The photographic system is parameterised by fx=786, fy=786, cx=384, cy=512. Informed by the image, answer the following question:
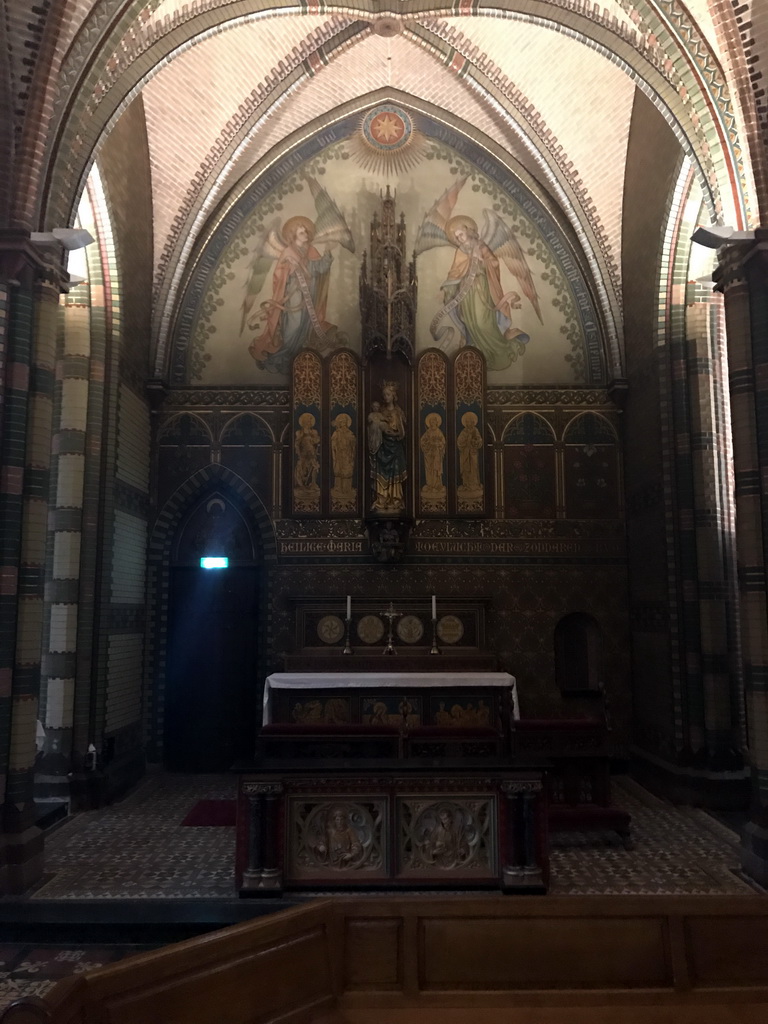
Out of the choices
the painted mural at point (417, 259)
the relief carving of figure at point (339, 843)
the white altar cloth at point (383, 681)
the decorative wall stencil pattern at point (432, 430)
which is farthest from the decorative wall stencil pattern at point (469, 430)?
the relief carving of figure at point (339, 843)

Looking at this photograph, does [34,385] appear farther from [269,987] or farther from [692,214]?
[692,214]

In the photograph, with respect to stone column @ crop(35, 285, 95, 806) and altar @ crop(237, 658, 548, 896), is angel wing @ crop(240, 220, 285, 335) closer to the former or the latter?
stone column @ crop(35, 285, 95, 806)

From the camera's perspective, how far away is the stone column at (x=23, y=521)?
7.14 metres

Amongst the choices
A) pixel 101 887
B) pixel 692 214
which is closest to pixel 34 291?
pixel 101 887

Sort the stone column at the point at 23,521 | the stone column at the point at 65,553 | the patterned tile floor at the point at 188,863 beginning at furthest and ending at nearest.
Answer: the stone column at the point at 65,553 < the stone column at the point at 23,521 < the patterned tile floor at the point at 188,863

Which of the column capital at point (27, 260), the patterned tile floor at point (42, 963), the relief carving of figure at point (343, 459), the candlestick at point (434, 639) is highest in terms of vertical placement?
the column capital at point (27, 260)

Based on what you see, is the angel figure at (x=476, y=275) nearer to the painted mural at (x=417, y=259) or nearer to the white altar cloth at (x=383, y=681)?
the painted mural at (x=417, y=259)

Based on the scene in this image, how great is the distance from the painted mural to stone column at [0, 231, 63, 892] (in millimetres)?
5650

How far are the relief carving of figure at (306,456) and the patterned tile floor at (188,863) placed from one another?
511 centimetres

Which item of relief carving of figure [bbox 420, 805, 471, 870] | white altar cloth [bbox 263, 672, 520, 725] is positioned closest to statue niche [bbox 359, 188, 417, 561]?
white altar cloth [bbox 263, 672, 520, 725]

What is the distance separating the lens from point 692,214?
35.6 ft

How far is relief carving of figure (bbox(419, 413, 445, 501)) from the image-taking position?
12.8 meters

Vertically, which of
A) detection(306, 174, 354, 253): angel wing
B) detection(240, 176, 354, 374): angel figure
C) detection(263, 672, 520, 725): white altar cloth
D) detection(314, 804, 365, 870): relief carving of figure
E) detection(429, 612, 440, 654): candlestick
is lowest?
detection(314, 804, 365, 870): relief carving of figure

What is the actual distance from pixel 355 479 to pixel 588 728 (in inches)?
223
